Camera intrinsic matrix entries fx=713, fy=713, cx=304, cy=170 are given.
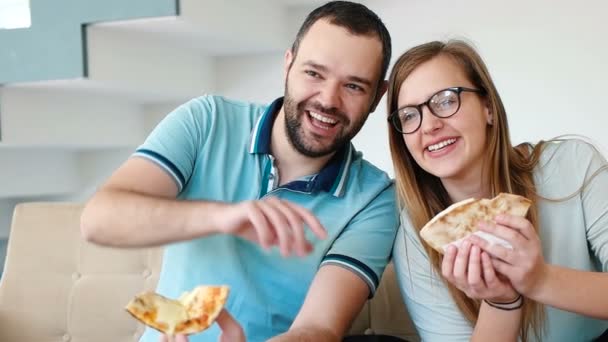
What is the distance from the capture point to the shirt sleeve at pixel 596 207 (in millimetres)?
1397

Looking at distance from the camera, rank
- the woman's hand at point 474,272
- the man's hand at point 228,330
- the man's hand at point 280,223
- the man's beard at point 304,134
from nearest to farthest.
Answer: the man's hand at point 280,223 → the man's hand at point 228,330 → the woman's hand at point 474,272 → the man's beard at point 304,134

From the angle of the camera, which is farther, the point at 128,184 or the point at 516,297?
the point at 128,184

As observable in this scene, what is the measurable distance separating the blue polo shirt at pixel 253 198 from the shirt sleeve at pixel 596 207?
42 cm

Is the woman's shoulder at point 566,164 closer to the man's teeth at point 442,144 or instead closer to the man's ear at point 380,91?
the man's teeth at point 442,144

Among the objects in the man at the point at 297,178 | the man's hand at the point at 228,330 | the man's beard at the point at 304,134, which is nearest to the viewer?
the man's hand at the point at 228,330

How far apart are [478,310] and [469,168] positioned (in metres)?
0.29

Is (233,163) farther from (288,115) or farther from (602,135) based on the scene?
(602,135)

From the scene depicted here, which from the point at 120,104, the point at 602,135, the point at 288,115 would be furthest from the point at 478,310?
the point at 120,104

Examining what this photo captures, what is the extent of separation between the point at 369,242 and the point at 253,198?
274mm

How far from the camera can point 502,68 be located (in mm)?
2582

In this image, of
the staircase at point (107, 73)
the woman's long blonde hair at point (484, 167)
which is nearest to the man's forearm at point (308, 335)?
the woman's long blonde hair at point (484, 167)

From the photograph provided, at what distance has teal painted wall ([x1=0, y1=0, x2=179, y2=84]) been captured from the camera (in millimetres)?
2242

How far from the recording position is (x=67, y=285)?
6.96 feet

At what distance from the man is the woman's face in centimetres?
16
